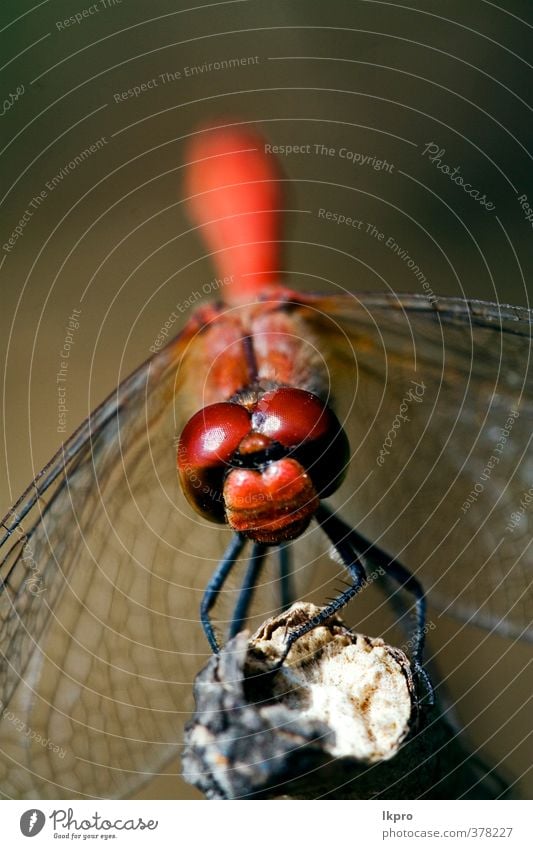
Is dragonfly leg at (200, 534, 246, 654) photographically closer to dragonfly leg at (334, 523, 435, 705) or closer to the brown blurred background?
dragonfly leg at (334, 523, 435, 705)

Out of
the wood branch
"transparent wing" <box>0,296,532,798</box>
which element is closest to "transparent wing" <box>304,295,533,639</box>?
"transparent wing" <box>0,296,532,798</box>

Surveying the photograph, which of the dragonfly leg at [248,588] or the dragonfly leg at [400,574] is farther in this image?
the dragonfly leg at [248,588]

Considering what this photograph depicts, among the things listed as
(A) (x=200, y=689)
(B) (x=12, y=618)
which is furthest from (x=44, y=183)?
(A) (x=200, y=689)

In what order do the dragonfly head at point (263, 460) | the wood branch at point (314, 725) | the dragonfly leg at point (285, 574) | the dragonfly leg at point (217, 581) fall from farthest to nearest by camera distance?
the dragonfly leg at point (285, 574)
the dragonfly leg at point (217, 581)
the dragonfly head at point (263, 460)
the wood branch at point (314, 725)

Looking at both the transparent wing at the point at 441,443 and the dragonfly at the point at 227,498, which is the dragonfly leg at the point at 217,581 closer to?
the dragonfly at the point at 227,498

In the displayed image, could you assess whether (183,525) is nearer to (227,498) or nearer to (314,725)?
(227,498)
